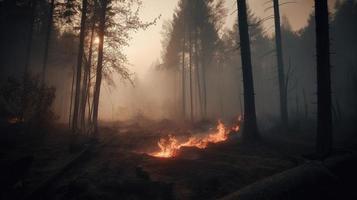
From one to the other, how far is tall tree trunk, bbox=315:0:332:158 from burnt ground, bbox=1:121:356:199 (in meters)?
1.30

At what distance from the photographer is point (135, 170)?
808cm

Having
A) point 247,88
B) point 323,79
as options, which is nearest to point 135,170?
point 247,88

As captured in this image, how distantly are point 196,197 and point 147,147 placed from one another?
28.3 feet

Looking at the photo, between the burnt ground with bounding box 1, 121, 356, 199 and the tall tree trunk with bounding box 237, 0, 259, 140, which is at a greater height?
the tall tree trunk with bounding box 237, 0, 259, 140

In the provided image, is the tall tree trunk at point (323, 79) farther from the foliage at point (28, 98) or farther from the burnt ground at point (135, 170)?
the foliage at point (28, 98)

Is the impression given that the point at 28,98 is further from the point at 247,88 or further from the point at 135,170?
the point at 247,88

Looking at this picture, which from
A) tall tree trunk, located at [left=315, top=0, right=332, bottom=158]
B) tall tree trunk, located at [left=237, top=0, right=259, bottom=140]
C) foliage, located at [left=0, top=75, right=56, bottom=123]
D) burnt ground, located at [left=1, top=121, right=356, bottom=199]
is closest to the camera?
burnt ground, located at [left=1, top=121, right=356, bottom=199]

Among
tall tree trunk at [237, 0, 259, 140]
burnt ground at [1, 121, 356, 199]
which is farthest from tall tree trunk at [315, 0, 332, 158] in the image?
tall tree trunk at [237, 0, 259, 140]

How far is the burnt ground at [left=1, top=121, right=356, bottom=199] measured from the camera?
19.3 feet

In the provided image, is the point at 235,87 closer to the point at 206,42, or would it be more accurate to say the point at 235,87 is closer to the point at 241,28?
the point at 206,42

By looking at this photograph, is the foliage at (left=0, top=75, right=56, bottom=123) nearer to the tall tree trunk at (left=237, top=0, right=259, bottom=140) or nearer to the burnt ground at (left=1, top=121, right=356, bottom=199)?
the burnt ground at (left=1, top=121, right=356, bottom=199)

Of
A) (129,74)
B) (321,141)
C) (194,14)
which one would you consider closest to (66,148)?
(129,74)

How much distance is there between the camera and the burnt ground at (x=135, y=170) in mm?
5891

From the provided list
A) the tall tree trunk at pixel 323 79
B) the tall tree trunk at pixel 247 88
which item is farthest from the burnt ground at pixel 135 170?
the tall tree trunk at pixel 323 79
